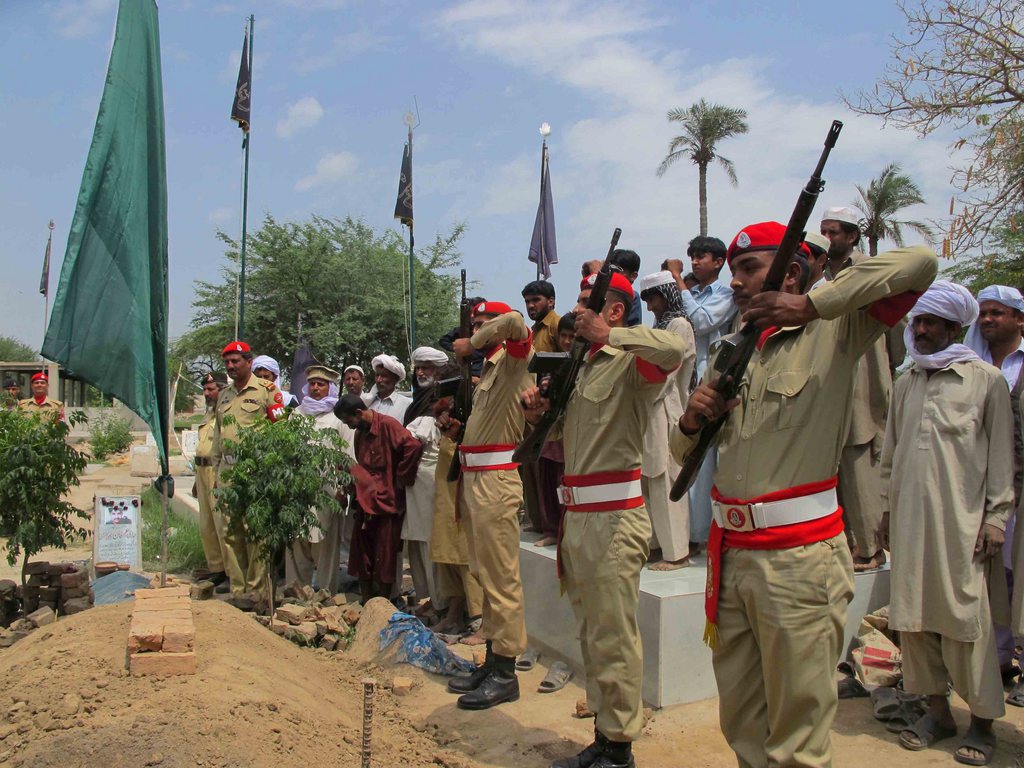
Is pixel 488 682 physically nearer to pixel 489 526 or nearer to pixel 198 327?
pixel 489 526

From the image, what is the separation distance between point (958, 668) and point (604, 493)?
1762 mm

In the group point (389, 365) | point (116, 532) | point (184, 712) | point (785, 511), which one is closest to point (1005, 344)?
point (785, 511)

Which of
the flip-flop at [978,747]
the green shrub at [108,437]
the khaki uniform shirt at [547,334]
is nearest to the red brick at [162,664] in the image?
the khaki uniform shirt at [547,334]

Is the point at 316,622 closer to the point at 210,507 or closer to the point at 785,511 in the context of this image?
the point at 210,507

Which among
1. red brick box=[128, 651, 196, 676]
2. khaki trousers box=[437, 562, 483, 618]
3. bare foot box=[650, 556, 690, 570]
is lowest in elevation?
khaki trousers box=[437, 562, 483, 618]

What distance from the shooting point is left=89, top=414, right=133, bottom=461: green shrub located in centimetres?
2278

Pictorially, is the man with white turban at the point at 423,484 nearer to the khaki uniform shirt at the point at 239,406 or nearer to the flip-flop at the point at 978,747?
the khaki uniform shirt at the point at 239,406

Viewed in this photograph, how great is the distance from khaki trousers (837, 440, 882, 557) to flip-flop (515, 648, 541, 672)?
6.80ft

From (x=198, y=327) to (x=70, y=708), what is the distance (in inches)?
982

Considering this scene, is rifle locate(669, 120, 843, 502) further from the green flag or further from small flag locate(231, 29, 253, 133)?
small flag locate(231, 29, 253, 133)

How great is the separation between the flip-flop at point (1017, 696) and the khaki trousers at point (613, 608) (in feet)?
6.61

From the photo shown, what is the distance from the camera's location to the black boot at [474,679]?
498cm

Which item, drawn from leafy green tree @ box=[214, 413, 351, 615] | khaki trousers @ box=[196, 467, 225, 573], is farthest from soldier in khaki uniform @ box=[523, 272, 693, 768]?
khaki trousers @ box=[196, 467, 225, 573]

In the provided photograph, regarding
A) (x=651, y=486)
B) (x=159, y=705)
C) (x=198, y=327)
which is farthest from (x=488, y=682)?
(x=198, y=327)
